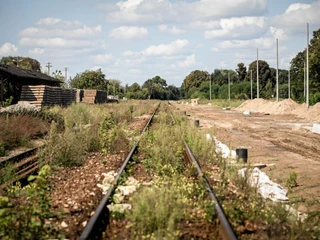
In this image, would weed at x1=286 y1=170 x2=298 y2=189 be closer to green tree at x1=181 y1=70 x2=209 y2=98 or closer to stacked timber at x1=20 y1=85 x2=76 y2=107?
stacked timber at x1=20 y1=85 x2=76 y2=107

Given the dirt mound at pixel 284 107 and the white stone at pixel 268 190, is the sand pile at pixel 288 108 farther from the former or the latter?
the white stone at pixel 268 190

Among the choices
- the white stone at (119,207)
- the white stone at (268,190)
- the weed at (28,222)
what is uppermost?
the weed at (28,222)

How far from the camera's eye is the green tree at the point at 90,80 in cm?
8700

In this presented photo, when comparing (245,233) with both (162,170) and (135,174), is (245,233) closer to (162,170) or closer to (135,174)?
(162,170)

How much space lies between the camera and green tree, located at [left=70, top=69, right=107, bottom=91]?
285 ft

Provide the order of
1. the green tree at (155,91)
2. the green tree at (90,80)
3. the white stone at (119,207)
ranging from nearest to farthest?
Result: 1. the white stone at (119,207)
2. the green tree at (90,80)
3. the green tree at (155,91)

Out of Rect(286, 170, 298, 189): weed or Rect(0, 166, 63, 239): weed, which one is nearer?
Rect(0, 166, 63, 239): weed

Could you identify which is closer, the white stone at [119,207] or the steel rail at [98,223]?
the steel rail at [98,223]

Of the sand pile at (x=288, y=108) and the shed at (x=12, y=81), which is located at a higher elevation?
the shed at (x=12, y=81)

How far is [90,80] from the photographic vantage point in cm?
8700

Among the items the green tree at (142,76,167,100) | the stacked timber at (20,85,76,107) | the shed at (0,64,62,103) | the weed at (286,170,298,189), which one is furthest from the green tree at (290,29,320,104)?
the green tree at (142,76,167,100)

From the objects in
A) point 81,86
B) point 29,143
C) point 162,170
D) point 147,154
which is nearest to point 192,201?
point 162,170

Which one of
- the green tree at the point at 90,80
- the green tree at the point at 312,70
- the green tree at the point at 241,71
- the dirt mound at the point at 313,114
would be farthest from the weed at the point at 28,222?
the green tree at the point at 241,71

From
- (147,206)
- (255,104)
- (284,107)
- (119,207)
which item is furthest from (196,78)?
(147,206)
